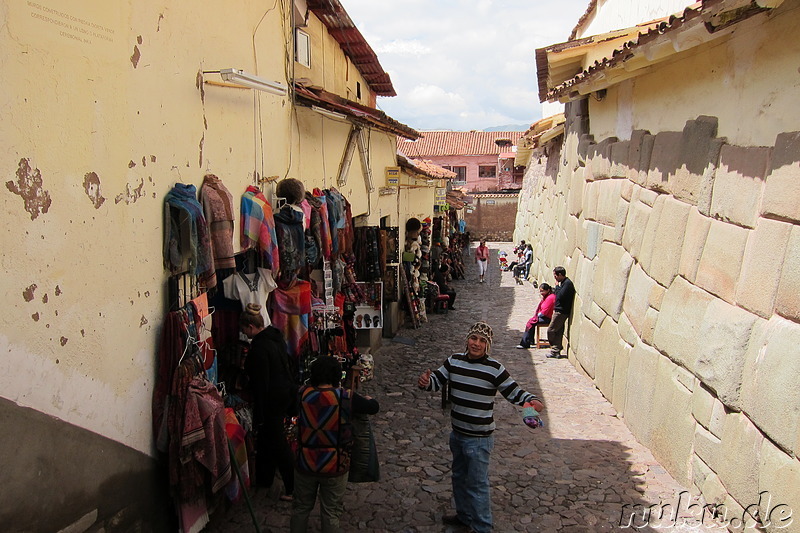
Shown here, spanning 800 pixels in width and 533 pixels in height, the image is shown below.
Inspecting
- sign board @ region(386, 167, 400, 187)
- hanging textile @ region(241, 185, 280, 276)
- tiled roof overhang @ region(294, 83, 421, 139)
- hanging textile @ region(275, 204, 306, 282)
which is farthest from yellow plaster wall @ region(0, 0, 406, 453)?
sign board @ region(386, 167, 400, 187)

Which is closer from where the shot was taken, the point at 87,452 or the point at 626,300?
the point at 87,452

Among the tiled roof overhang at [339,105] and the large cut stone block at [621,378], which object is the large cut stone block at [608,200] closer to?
the large cut stone block at [621,378]

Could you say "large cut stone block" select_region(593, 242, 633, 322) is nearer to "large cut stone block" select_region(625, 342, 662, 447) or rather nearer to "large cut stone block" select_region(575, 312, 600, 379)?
"large cut stone block" select_region(575, 312, 600, 379)

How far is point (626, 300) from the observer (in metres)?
7.88

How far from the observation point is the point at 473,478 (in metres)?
4.89

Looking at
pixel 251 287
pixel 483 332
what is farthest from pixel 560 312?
pixel 251 287

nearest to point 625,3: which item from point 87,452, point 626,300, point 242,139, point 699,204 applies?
point 626,300

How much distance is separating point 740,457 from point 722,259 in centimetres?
157

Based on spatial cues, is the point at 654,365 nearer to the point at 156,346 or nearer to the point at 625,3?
the point at 156,346

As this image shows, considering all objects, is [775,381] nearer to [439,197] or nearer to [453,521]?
[453,521]

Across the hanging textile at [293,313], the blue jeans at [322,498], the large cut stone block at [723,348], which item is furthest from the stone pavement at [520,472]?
the hanging textile at [293,313]

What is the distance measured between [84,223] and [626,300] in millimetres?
6229

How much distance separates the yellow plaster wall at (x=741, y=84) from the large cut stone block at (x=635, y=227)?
0.91 metres

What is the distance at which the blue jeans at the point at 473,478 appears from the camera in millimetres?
4859
